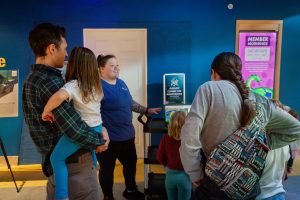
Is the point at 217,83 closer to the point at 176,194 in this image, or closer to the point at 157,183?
the point at 176,194

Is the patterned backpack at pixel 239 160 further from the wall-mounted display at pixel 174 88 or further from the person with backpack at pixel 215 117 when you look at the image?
the wall-mounted display at pixel 174 88

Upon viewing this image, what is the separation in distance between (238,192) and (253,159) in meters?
0.15

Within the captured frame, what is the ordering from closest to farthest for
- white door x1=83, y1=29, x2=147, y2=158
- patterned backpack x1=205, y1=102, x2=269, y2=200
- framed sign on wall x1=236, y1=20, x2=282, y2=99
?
patterned backpack x1=205, y1=102, x2=269, y2=200 → white door x1=83, y1=29, x2=147, y2=158 → framed sign on wall x1=236, y1=20, x2=282, y2=99

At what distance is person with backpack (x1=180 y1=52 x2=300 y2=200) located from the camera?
1.19 metres

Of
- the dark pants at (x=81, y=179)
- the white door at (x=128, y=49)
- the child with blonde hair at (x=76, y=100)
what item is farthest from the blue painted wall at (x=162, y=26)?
the dark pants at (x=81, y=179)

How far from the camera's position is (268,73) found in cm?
437

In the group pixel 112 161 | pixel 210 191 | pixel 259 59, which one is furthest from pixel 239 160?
pixel 259 59

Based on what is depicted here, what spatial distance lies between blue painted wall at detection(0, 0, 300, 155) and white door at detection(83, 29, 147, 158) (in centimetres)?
9

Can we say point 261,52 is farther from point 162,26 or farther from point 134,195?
point 134,195

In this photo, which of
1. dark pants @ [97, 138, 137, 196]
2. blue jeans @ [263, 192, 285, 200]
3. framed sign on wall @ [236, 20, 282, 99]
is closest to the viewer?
blue jeans @ [263, 192, 285, 200]

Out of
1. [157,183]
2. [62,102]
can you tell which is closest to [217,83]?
[62,102]

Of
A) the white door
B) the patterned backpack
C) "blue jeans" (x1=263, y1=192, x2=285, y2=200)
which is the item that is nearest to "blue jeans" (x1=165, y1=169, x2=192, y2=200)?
"blue jeans" (x1=263, y1=192, x2=285, y2=200)

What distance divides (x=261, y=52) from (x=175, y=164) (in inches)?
118

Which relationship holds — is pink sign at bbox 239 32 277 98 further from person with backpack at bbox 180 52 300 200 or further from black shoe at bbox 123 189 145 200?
person with backpack at bbox 180 52 300 200
